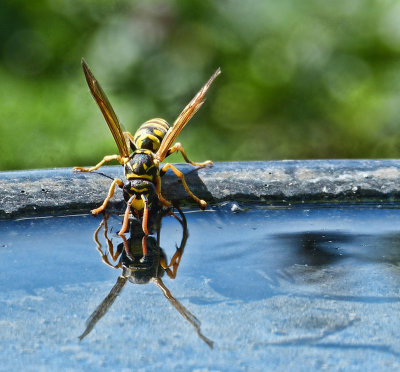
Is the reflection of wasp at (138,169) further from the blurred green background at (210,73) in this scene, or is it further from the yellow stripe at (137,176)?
the blurred green background at (210,73)

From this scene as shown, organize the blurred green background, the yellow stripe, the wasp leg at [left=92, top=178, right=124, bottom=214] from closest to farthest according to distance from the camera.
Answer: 1. the wasp leg at [left=92, top=178, right=124, bottom=214]
2. the yellow stripe
3. the blurred green background

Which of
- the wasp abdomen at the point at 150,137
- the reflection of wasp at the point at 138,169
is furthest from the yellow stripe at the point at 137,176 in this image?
the wasp abdomen at the point at 150,137

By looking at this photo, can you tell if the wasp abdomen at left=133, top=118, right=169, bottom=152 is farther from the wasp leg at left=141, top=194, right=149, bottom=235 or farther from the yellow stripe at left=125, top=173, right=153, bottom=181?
the wasp leg at left=141, top=194, right=149, bottom=235

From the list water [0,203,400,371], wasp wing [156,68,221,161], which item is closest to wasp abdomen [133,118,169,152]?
wasp wing [156,68,221,161]

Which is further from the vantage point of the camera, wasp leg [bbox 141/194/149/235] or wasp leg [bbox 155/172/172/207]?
wasp leg [bbox 155/172/172/207]

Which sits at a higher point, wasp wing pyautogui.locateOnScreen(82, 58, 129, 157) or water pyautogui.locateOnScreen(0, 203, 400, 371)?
wasp wing pyautogui.locateOnScreen(82, 58, 129, 157)

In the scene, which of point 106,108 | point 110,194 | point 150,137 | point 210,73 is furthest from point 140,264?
point 210,73

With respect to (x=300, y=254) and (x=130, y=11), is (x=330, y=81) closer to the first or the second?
(x=130, y=11)
